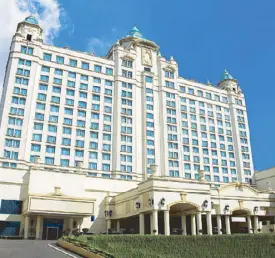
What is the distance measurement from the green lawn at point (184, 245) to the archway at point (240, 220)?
13.1 metres

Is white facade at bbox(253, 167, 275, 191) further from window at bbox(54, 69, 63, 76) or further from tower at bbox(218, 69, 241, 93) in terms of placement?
window at bbox(54, 69, 63, 76)

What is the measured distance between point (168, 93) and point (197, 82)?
43.8ft

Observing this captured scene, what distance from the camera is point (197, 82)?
322ft

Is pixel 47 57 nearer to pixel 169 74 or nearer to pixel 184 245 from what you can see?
pixel 169 74

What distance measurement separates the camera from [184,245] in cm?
3509

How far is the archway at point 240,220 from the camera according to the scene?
54.6 m

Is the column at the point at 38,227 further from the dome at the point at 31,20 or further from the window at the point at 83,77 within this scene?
the dome at the point at 31,20

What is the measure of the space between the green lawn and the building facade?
900cm

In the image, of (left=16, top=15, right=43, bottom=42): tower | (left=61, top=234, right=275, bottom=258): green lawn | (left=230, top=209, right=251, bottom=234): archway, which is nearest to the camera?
(left=61, top=234, right=275, bottom=258): green lawn

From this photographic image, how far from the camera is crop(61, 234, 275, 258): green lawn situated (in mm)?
30203

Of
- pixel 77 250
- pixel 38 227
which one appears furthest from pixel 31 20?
pixel 77 250

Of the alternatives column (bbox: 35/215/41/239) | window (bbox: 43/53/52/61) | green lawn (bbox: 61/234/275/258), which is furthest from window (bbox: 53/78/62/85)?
green lawn (bbox: 61/234/275/258)

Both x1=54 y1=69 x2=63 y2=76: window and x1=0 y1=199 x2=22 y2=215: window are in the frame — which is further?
x1=54 y1=69 x2=63 y2=76: window

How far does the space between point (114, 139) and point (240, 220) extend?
117ft
